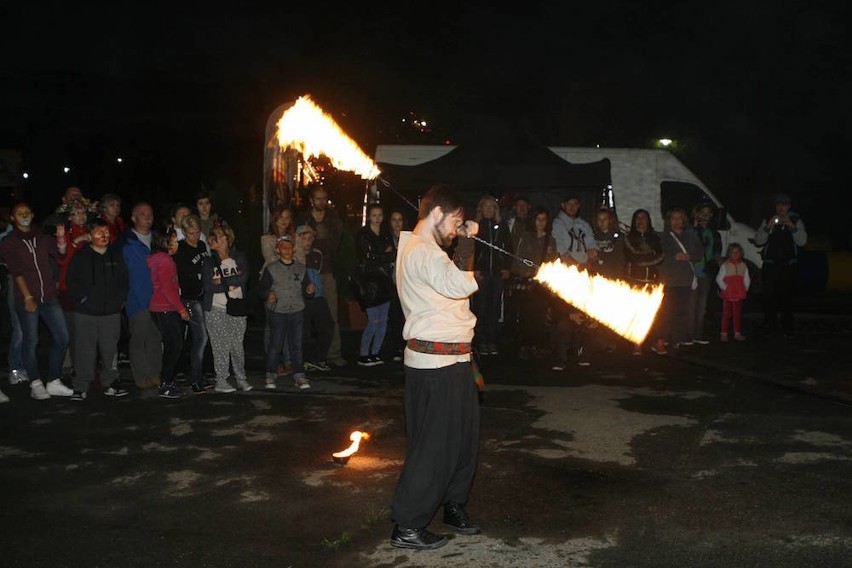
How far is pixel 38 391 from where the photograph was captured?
9.68 metres

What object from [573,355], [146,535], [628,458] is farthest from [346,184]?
[146,535]

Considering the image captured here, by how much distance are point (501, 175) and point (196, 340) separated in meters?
7.44

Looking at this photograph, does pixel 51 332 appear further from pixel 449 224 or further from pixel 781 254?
pixel 781 254

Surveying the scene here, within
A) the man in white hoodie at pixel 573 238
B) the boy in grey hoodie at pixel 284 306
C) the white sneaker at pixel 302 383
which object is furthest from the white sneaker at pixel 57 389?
the man in white hoodie at pixel 573 238

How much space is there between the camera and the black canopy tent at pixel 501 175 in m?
16.0

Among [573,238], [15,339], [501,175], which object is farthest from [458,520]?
[501,175]

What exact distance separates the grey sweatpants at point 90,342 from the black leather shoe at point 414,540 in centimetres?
508

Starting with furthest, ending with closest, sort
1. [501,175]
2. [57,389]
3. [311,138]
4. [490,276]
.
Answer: [501,175] < [311,138] < [490,276] < [57,389]

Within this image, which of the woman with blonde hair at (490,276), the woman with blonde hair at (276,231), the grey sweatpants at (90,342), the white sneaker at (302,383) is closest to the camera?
the grey sweatpants at (90,342)

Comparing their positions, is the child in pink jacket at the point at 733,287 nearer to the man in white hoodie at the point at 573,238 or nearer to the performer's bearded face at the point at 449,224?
the man in white hoodie at the point at 573,238

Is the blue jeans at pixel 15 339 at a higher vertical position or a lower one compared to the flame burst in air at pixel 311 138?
lower

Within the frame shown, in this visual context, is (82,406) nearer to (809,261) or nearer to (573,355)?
(573,355)

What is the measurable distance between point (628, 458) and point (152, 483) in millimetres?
3429

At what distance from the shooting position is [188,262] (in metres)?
9.88
